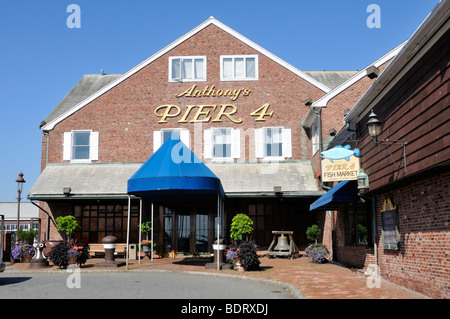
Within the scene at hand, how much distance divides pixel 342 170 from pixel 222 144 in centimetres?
1004

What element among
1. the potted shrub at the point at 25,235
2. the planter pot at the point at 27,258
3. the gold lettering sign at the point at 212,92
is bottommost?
the planter pot at the point at 27,258

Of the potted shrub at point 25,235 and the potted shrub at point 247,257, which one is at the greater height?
the potted shrub at point 25,235

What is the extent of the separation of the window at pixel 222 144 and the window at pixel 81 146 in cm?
556

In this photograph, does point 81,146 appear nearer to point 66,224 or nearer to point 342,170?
point 66,224

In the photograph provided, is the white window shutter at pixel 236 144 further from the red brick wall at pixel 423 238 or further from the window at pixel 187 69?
the red brick wall at pixel 423 238

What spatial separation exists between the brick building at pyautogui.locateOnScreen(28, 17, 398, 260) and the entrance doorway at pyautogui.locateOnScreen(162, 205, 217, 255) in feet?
0.15

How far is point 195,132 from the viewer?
2402cm

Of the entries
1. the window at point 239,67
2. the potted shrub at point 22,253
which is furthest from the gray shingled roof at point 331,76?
the potted shrub at point 22,253

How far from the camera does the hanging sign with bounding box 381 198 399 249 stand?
1221 centimetres


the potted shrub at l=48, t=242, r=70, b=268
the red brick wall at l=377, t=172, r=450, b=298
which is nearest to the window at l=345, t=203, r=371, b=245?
the red brick wall at l=377, t=172, r=450, b=298

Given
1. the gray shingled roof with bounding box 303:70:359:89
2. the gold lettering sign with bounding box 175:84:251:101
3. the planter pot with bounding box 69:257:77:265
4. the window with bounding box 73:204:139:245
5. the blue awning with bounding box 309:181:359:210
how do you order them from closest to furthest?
the blue awning with bounding box 309:181:359:210 → the planter pot with bounding box 69:257:77:265 → the window with bounding box 73:204:139:245 → the gold lettering sign with bounding box 175:84:251:101 → the gray shingled roof with bounding box 303:70:359:89

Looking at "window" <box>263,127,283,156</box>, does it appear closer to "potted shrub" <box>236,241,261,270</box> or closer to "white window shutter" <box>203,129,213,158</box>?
"white window shutter" <box>203,129,213,158</box>

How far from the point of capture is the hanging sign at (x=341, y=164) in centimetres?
1453
